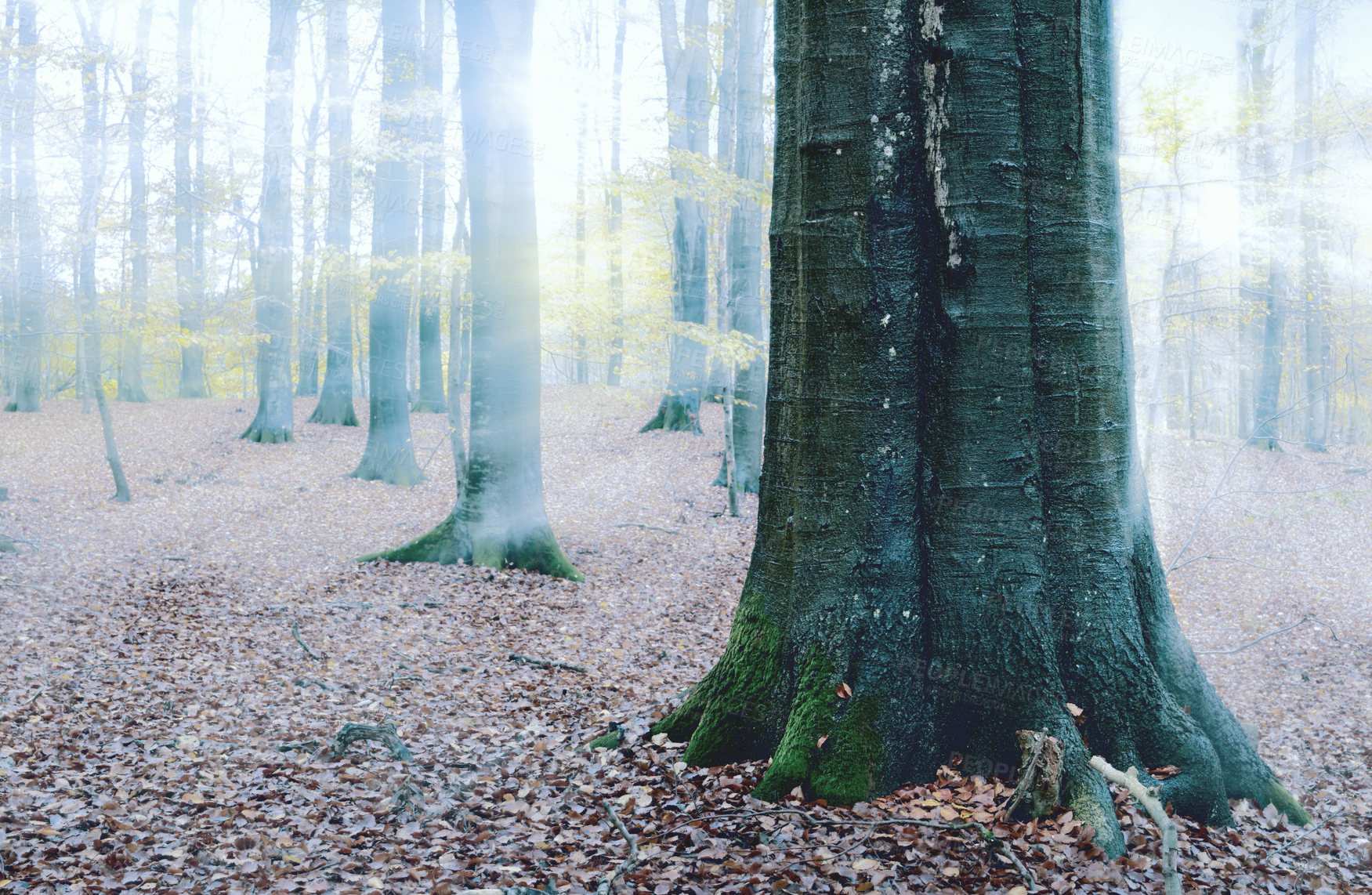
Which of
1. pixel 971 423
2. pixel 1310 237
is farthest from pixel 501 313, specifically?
pixel 1310 237

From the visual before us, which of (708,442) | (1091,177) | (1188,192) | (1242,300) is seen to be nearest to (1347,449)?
(1242,300)

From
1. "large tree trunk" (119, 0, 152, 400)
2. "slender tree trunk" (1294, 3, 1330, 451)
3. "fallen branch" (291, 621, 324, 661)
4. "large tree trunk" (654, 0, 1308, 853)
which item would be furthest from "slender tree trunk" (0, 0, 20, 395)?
"slender tree trunk" (1294, 3, 1330, 451)

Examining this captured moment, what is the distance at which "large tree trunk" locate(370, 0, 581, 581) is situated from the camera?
929cm

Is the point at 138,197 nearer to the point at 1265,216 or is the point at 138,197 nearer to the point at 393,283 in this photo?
the point at 393,283

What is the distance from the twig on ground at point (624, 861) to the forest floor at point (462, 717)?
0.13 feet

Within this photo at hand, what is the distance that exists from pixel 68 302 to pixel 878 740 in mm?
15714

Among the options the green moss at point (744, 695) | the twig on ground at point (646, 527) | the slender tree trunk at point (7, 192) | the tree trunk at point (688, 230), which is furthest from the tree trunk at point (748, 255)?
the slender tree trunk at point (7, 192)

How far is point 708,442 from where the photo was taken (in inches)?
711

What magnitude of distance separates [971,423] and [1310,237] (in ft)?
73.0

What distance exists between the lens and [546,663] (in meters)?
6.33

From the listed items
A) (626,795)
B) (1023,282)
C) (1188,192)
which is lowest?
(626,795)

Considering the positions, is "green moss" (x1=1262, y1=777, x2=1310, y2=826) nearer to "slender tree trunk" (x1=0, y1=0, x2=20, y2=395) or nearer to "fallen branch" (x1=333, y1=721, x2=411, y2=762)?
"fallen branch" (x1=333, y1=721, x2=411, y2=762)

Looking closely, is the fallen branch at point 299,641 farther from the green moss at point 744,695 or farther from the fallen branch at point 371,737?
the green moss at point 744,695

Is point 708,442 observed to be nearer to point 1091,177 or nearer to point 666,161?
point 666,161
